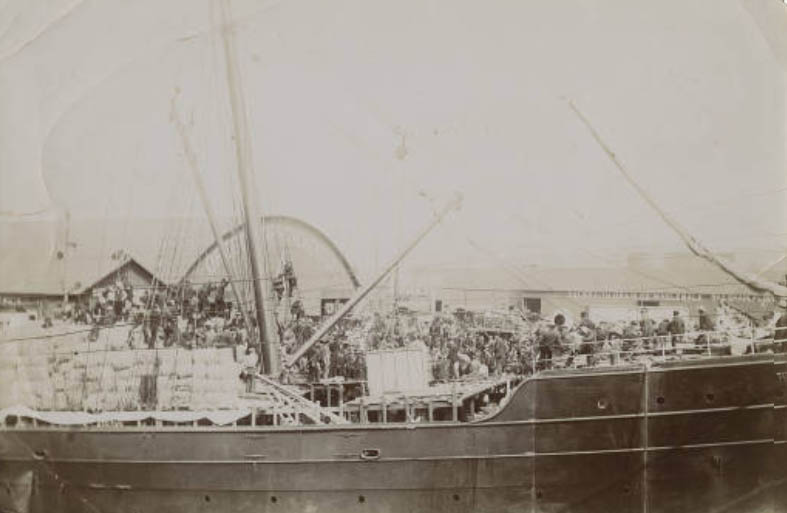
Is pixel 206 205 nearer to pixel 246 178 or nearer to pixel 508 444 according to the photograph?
pixel 246 178

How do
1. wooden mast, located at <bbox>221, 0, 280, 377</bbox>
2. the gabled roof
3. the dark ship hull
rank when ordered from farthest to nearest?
the gabled roof → wooden mast, located at <bbox>221, 0, 280, 377</bbox> → the dark ship hull

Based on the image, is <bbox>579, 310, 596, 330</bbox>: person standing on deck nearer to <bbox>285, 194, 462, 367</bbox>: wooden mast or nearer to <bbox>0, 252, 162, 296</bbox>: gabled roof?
<bbox>285, 194, 462, 367</bbox>: wooden mast

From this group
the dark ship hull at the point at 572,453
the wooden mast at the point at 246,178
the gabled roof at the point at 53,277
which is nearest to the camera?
the dark ship hull at the point at 572,453

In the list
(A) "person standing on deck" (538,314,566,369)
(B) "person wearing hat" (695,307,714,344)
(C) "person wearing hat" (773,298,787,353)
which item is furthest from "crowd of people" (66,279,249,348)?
(C) "person wearing hat" (773,298,787,353)

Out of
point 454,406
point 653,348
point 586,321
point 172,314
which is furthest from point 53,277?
point 653,348

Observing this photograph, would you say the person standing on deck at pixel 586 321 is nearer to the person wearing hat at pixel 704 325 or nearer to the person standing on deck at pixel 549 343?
the person standing on deck at pixel 549 343

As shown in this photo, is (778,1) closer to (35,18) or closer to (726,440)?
(726,440)

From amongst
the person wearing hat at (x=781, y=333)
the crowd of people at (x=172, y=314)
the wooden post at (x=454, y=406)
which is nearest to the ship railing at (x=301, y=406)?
the crowd of people at (x=172, y=314)
